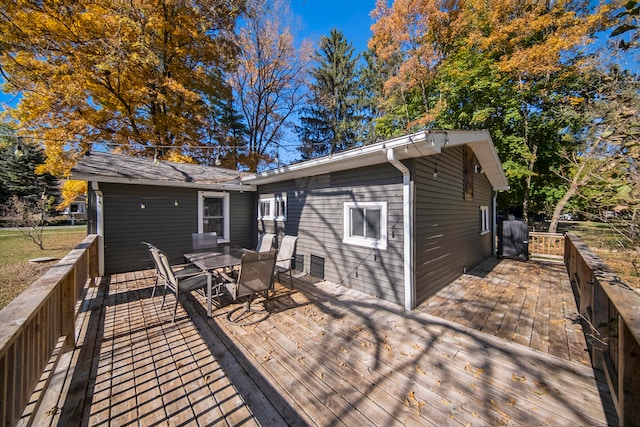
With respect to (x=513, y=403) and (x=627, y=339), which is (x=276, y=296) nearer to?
(x=513, y=403)

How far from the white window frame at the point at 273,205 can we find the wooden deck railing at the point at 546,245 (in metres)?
8.19

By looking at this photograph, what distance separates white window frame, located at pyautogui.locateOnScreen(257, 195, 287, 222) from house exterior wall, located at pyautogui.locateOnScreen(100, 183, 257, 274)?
1.88 meters

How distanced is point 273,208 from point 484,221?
673 cm

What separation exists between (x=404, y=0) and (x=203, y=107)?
10.3m

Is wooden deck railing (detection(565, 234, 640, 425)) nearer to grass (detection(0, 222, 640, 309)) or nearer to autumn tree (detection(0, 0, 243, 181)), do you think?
grass (detection(0, 222, 640, 309))

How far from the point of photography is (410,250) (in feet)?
13.0

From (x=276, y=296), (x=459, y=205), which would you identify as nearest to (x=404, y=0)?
(x=459, y=205)

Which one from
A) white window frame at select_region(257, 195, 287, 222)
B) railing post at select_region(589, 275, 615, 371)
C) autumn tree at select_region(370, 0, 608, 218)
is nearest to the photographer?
railing post at select_region(589, 275, 615, 371)

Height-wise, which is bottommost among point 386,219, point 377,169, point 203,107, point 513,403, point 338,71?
point 513,403

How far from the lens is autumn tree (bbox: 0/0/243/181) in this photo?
790 cm

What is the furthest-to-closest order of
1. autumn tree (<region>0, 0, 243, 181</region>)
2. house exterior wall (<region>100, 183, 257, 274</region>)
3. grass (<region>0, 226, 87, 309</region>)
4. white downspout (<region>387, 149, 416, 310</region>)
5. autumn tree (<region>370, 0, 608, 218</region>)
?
1. autumn tree (<region>370, 0, 608, 218</region>)
2. autumn tree (<region>0, 0, 243, 181</region>)
3. house exterior wall (<region>100, 183, 257, 274</region>)
4. grass (<region>0, 226, 87, 309</region>)
5. white downspout (<region>387, 149, 416, 310</region>)

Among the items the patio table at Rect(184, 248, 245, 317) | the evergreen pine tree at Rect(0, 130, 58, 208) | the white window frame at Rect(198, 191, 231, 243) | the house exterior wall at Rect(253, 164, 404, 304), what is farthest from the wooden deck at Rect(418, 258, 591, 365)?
the evergreen pine tree at Rect(0, 130, 58, 208)

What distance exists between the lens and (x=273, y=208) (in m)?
7.36

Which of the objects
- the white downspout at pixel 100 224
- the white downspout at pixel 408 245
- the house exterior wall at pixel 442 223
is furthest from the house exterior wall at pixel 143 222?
the house exterior wall at pixel 442 223
